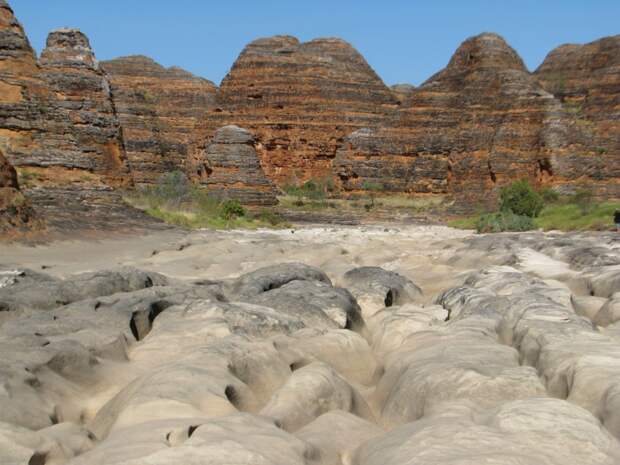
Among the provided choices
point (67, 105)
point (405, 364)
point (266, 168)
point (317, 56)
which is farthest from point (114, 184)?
point (317, 56)

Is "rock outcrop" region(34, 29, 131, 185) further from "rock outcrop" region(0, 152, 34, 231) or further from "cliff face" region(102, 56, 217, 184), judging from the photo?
"cliff face" region(102, 56, 217, 184)

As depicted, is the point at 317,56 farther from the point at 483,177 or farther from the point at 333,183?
the point at 483,177

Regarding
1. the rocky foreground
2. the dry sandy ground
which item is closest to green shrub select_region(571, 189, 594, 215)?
the dry sandy ground

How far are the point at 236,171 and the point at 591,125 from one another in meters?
24.2

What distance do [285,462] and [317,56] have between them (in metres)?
64.1

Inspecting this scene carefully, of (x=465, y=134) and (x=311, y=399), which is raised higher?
(x=465, y=134)

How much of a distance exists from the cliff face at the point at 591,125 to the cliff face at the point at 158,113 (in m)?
23.3

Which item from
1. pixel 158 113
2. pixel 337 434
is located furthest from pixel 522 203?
pixel 158 113

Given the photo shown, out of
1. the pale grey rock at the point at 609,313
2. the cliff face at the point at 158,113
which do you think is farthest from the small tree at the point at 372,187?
the pale grey rock at the point at 609,313

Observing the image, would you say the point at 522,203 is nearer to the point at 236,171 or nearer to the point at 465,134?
the point at 465,134

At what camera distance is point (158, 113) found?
217 feet

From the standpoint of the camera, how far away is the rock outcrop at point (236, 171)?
4538 centimetres

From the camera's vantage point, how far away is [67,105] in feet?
101

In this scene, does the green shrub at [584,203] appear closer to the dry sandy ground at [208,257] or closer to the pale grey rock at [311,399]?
the dry sandy ground at [208,257]
